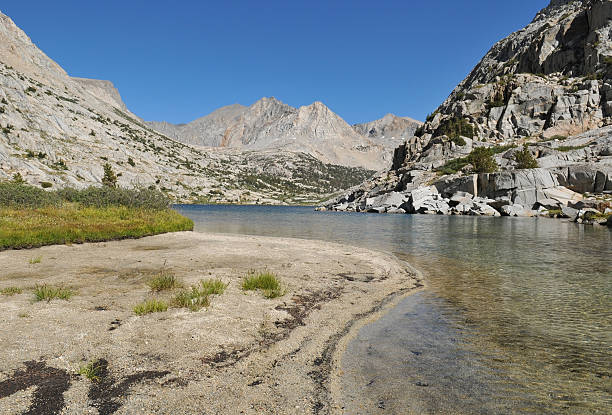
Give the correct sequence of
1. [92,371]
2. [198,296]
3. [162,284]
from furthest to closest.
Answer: [162,284], [198,296], [92,371]

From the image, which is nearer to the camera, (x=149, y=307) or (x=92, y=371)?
(x=92, y=371)

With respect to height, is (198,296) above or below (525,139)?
below

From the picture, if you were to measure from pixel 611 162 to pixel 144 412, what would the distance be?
91.0 metres

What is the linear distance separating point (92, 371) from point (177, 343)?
1680 mm

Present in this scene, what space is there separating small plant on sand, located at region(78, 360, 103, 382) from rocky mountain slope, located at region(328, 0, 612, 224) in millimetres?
68549

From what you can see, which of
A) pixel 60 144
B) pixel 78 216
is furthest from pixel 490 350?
pixel 60 144

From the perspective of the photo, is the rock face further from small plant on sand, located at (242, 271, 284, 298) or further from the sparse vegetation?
small plant on sand, located at (242, 271, 284, 298)

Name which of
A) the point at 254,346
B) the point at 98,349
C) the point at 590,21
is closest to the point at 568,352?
the point at 254,346

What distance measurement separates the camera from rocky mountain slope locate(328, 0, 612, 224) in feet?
234

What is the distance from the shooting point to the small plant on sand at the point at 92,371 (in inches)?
219

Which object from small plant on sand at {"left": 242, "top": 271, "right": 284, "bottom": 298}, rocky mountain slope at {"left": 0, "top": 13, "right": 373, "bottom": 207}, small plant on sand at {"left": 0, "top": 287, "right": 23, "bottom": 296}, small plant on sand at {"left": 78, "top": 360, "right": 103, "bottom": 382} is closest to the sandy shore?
small plant on sand at {"left": 78, "top": 360, "right": 103, "bottom": 382}

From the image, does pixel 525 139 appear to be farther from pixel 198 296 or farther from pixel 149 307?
pixel 149 307

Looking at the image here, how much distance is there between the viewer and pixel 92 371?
18.7ft

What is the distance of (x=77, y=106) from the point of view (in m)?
178
